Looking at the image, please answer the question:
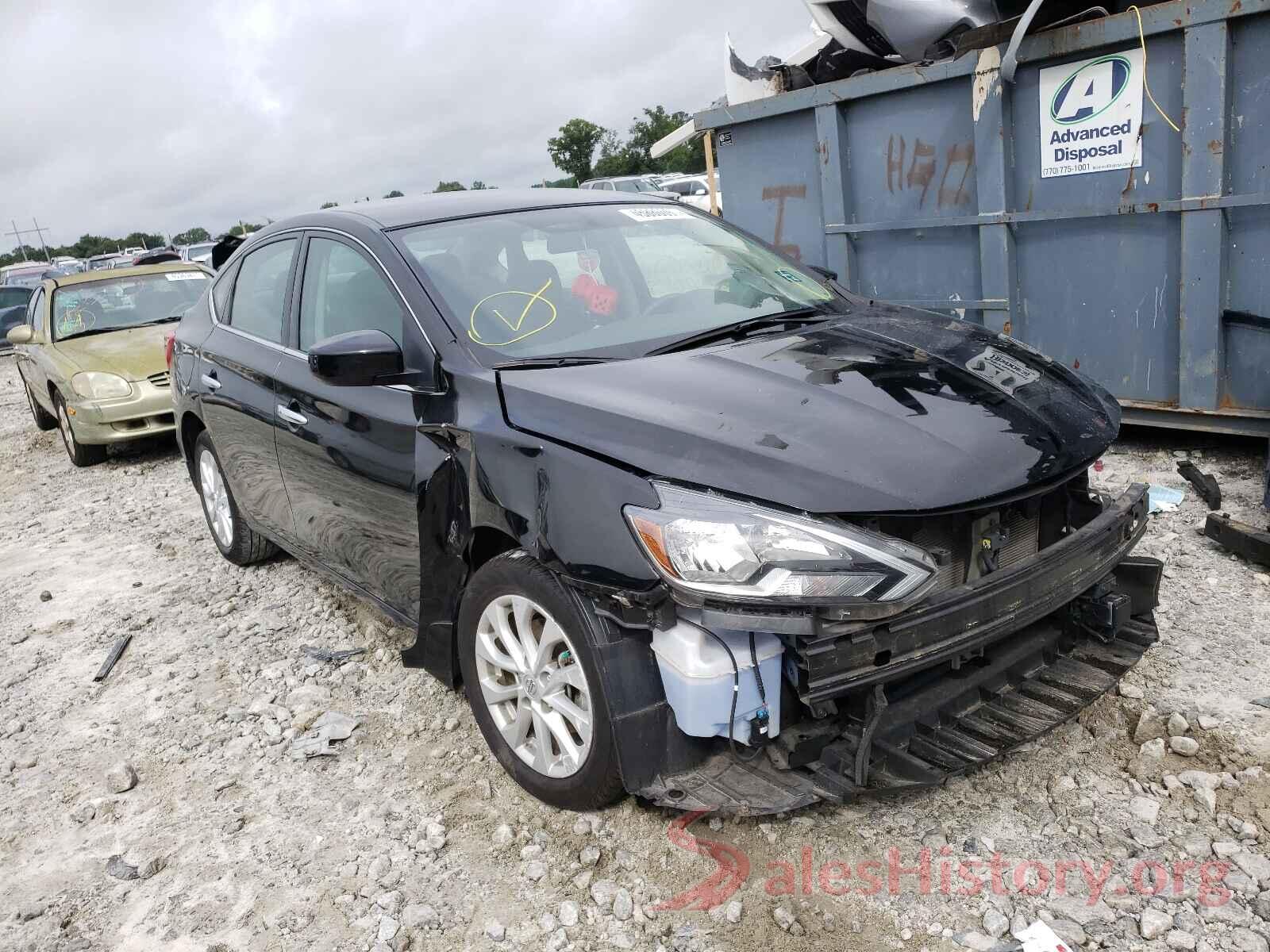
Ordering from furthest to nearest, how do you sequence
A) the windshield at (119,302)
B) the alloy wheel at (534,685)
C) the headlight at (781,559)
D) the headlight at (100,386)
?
the windshield at (119,302) → the headlight at (100,386) → the alloy wheel at (534,685) → the headlight at (781,559)

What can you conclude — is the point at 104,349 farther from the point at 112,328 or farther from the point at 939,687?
the point at 939,687

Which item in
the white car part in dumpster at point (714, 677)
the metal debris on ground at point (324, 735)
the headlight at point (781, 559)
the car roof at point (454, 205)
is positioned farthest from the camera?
the car roof at point (454, 205)

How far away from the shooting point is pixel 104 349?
8.60 meters

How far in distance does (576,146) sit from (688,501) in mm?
54774

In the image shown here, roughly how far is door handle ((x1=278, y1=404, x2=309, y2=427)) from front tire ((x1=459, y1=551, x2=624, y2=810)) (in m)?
1.17

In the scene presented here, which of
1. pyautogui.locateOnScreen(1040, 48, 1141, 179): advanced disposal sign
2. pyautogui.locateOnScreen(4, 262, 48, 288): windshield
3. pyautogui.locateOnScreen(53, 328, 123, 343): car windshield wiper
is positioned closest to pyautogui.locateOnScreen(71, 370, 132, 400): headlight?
pyautogui.locateOnScreen(53, 328, 123, 343): car windshield wiper

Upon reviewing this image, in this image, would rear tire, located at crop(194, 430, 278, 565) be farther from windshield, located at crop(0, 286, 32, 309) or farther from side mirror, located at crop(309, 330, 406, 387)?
windshield, located at crop(0, 286, 32, 309)

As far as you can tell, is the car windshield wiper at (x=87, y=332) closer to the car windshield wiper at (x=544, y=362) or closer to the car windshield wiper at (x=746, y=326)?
the car windshield wiper at (x=544, y=362)

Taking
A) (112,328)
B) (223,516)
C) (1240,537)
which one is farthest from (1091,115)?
(112,328)

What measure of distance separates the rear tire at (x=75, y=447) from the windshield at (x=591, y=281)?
20.8ft

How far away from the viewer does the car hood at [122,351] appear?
8352 millimetres

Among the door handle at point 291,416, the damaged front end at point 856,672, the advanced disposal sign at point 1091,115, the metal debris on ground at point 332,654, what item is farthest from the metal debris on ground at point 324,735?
the advanced disposal sign at point 1091,115

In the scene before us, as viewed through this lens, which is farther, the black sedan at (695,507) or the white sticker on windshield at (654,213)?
the white sticker on windshield at (654,213)

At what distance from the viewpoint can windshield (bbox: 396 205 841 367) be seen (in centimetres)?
310
